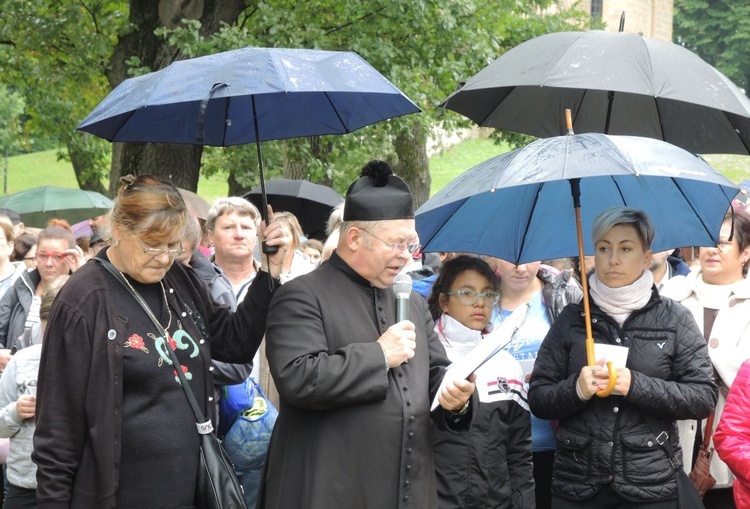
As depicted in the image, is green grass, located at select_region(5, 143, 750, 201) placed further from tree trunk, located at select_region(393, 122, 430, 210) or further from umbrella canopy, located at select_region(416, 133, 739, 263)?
umbrella canopy, located at select_region(416, 133, 739, 263)

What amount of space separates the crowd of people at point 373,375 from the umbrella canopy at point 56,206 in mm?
8924

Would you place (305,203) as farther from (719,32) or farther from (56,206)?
(719,32)

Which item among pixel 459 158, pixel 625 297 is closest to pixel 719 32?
pixel 459 158

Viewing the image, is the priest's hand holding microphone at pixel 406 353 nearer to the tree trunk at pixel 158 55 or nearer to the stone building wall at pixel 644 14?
the tree trunk at pixel 158 55

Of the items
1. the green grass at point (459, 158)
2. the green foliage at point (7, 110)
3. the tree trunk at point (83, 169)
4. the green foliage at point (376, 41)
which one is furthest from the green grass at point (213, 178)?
the green foliage at point (376, 41)

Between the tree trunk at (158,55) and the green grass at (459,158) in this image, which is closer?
the tree trunk at (158,55)

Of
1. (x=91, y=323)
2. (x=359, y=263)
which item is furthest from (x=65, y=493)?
(x=359, y=263)

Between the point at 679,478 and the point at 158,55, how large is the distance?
10.1 metres

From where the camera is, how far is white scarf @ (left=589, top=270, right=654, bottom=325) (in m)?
4.70

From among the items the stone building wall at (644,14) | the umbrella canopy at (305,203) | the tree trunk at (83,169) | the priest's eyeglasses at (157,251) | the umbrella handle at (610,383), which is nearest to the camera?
the priest's eyeglasses at (157,251)

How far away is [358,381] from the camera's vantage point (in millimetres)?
3605

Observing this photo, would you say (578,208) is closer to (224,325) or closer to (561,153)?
(561,153)

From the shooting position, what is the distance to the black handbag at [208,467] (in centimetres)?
394

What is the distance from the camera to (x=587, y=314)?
4.64 metres
